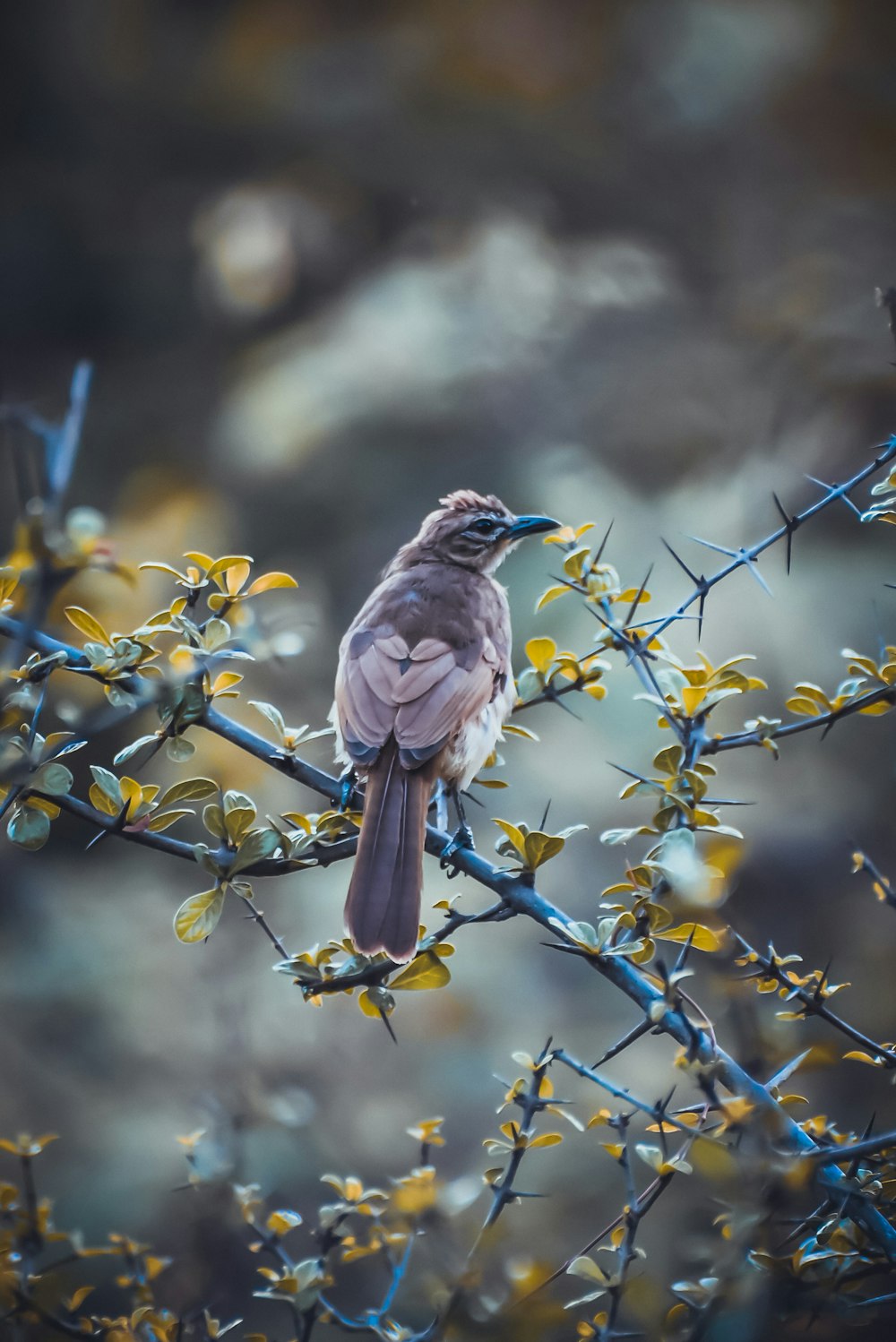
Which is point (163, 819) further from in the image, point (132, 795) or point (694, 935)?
point (694, 935)

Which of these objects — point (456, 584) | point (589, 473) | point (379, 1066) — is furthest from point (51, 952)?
point (589, 473)

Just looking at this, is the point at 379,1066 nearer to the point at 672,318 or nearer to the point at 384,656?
the point at 384,656

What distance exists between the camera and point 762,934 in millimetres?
6410

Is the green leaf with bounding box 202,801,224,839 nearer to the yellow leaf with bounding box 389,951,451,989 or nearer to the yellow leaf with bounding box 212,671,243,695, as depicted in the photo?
the yellow leaf with bounding box 212,671,243,695

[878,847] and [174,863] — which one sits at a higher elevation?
[174,863]

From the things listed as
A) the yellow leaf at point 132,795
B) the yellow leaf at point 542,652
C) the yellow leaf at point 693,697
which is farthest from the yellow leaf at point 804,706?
the yellow leaf at point 132,795

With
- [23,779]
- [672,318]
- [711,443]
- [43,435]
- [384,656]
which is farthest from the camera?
[672,318]

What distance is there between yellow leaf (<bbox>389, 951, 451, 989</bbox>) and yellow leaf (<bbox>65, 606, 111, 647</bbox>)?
83 centimetres

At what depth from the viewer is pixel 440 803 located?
3418 mm

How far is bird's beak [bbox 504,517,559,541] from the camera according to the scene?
13.7 ft

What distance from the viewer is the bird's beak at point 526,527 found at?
4.17 metres

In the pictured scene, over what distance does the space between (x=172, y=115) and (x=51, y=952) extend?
8.04 m

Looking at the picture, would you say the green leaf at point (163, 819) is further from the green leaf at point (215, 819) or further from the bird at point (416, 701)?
the bird at point (416, 701)

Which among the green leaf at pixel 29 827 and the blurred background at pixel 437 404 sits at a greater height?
the blurred background at pixel 437 404
